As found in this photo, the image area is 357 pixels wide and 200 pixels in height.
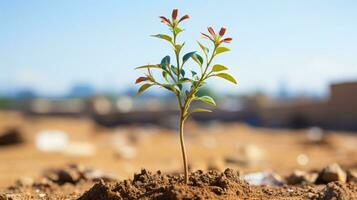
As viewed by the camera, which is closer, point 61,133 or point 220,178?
point 220,178

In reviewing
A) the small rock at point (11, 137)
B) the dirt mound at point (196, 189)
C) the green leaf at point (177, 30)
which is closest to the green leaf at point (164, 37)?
the green leaf at point (177, 30)

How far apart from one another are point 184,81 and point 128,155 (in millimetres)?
10927

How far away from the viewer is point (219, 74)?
9.21 ft

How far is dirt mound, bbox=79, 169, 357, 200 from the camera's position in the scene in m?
2.76

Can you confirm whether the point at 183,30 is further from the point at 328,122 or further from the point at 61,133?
the point at 328,122

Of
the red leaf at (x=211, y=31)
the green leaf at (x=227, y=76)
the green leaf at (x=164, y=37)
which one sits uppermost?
the red leaf at (x=211, y=31)

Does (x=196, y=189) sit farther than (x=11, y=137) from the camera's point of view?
No

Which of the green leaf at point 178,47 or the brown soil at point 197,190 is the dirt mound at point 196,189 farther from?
the green leaf at point 178,47

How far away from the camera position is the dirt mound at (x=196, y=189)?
276 centimetres

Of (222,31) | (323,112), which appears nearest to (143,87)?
(222,31)

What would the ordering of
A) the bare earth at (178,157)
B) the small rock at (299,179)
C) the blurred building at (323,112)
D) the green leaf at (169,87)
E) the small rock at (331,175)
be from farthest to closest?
1. the blurred building at (323,112)
2. the small rock at (299,179)
3. the small rock at (331,175)
4. the bare earth at (178,157)
5. the green leaf at (169,87)

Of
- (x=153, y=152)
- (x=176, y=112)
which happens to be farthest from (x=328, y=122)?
(x=153, y=152)

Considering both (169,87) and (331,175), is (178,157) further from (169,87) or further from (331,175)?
(169,87)

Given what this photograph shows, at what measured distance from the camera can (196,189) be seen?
2.81 meters
